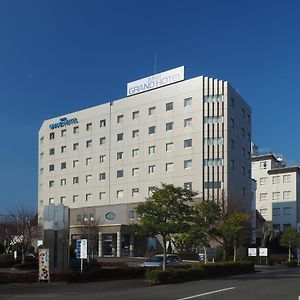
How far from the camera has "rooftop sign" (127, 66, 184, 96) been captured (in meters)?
78.4

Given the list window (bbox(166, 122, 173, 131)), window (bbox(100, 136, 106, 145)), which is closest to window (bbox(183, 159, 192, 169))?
window (bbox(166, 122, 173, 131))

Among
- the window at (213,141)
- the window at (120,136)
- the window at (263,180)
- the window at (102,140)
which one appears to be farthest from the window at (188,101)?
the window at (263,180)

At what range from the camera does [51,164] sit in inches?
3654

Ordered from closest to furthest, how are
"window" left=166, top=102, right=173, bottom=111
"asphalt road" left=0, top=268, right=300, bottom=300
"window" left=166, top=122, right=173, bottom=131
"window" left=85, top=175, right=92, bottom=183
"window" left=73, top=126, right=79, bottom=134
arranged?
"asphalt road" left=0, top=268, right=300, bottom=300
"window" left=166, top=122, right=173, bottom=131
"window" left=166, top=102, right=173, bottom=111
"window" left=85, top=175, right=92, bottom=183
"window" left=73, top=126, right=79, bottom=134

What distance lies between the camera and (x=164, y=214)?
28.6 metres

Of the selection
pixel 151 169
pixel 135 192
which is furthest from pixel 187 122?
pixel 135 192

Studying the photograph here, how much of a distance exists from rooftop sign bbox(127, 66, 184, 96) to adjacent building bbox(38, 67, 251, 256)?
0.15 m

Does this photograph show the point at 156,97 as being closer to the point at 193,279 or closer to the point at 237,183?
the point at 237,183

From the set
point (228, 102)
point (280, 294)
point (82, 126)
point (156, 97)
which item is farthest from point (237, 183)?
point (280, 294)

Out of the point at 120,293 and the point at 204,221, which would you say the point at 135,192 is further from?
the point at 120,293

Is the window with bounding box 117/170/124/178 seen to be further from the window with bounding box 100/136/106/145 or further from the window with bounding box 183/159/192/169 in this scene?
the window with bounding box 183/159/192/169

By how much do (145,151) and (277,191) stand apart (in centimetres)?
4261

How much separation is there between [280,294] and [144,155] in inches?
2371

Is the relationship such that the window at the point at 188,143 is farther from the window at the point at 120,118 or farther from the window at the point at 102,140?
the window at the point at 102,140
